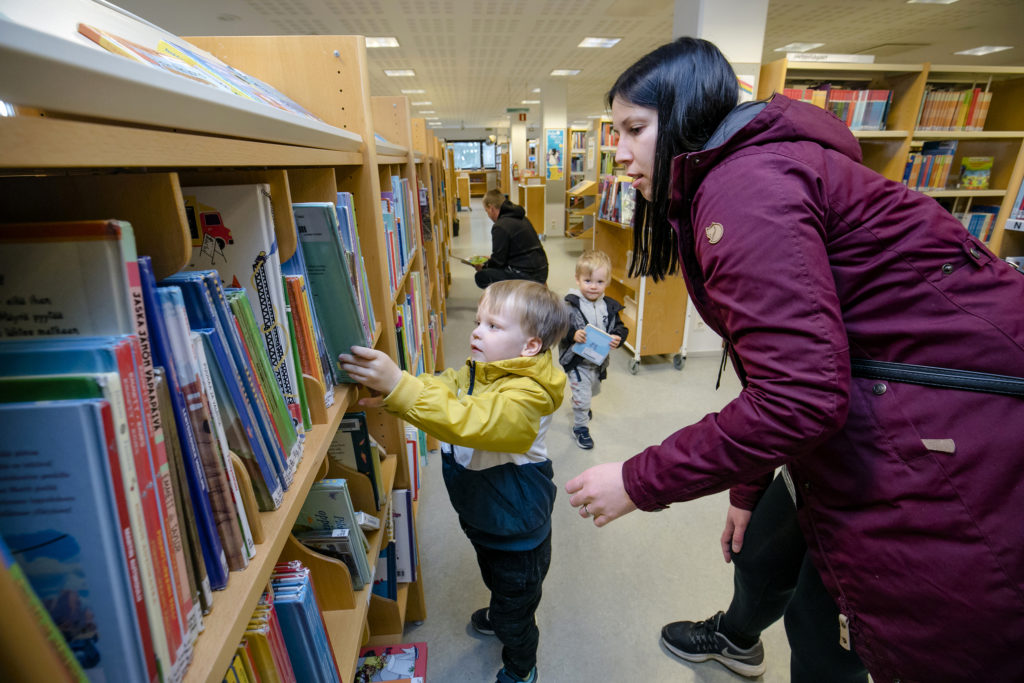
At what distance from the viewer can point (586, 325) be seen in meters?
2.71

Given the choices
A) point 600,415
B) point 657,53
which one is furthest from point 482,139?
point 657,53

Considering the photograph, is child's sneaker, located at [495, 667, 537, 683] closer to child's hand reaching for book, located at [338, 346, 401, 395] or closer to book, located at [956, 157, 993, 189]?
child's hand reaching for book, located at [338, 346, 401, 395]

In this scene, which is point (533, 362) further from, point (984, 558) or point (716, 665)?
point (716, 665)

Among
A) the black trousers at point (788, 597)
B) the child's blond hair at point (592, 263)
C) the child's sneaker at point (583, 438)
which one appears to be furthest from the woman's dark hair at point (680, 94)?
the child's sneaker at point (583, 438)

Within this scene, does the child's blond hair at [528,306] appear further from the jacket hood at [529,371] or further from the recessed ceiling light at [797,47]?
the recessed ceiling light at [797,47]

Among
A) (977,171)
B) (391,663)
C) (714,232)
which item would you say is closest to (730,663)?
(391,663)

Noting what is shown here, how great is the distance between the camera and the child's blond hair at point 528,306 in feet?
3.89

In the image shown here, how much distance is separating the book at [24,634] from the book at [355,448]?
2.67 feet

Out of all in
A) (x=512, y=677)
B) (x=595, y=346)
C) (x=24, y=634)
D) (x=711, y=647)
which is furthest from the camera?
(x=595, y=346)

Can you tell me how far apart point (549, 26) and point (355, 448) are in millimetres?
6555

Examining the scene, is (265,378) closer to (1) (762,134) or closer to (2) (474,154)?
(1) (762,134)

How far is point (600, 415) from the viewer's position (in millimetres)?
3092

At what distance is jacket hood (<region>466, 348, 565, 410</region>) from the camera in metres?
1.12

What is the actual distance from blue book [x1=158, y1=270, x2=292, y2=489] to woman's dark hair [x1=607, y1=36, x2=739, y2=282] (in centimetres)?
72
